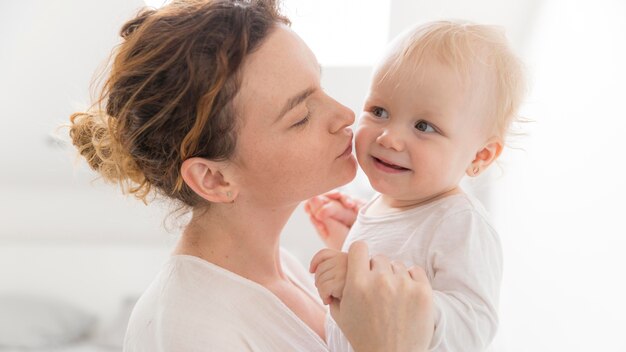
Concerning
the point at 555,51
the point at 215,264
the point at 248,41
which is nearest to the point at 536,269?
the point at 555,51

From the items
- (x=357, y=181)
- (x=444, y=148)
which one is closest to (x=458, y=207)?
(x=444, y=148)

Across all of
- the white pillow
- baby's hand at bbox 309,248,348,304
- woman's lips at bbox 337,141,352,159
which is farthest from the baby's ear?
the white pillow

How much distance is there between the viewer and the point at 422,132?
119cm

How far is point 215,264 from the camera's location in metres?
1.28

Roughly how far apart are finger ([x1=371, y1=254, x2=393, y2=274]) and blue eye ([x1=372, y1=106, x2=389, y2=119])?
0.95 feet

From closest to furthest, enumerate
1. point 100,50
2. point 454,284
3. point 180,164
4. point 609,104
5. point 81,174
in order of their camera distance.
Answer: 1. point 454,284
2. point 180,164
3. point 609,104
4. point 100,50
5. point 81,174

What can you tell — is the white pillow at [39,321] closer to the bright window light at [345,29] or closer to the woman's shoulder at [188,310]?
the bright window light at [345,29]

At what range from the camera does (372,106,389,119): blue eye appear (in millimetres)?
1242

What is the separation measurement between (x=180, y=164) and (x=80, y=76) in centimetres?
204

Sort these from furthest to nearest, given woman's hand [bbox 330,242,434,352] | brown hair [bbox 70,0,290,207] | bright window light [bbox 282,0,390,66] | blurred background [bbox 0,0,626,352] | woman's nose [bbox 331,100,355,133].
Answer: bright window light [bbox 282,0,390,66], blurred background [bbox 0,0,626,352], woman's nose [bbox 331,100,355,133], brown hair [bbox 70,0,290,207], woman's hand [bbox 330,242,434,352]

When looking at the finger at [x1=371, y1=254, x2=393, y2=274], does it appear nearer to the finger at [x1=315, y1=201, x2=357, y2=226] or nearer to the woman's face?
the woman's face

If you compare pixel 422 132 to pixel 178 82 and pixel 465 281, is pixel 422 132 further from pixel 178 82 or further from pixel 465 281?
pixel 178 82

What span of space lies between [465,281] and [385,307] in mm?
159

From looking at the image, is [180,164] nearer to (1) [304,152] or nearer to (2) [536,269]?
(1) [304,152]
